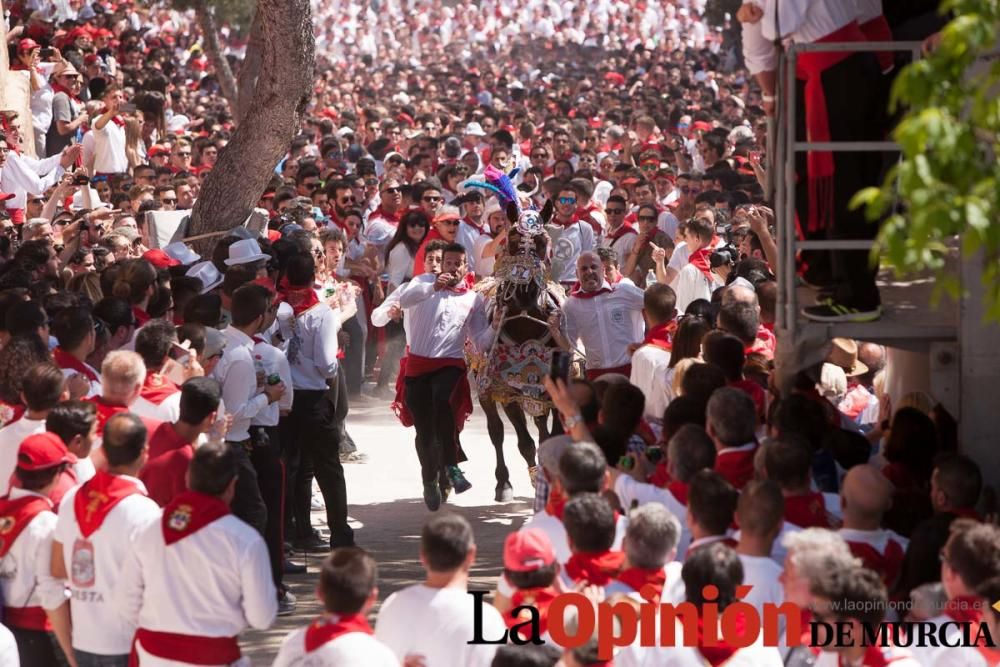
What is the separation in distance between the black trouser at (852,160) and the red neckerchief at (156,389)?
314 cm

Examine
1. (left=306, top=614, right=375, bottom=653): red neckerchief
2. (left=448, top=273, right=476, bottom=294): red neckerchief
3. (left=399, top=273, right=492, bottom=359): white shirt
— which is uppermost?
(left=448, top=273, right=476, bottom=294): red neckerchief

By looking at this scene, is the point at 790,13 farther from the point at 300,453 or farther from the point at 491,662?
the point at 300,453

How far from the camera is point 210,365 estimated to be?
8.61 meters

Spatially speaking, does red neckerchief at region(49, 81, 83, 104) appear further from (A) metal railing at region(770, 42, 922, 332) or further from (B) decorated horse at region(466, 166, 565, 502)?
(A) metal railing at region(770, 42, 922, 332)

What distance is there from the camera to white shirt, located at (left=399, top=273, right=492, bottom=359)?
11.1m

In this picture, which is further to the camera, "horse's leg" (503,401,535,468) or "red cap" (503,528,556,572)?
"horse's leg" (503,401,535,468)

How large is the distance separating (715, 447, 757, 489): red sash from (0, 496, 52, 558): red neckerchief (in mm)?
2792

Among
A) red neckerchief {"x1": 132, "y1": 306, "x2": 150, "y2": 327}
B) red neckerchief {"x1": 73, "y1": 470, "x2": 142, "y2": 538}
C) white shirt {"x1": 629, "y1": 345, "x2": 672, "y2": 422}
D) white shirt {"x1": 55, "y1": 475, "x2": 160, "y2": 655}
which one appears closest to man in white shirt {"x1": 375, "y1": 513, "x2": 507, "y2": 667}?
white shirt {"x1": 55, "y1": 475, "x2": 160, "y2": 655}

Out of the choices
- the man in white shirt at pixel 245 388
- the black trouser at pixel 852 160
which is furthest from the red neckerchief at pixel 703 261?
the black trouser at pixel 852 160

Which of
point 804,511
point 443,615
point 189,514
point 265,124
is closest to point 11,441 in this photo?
point 189,514

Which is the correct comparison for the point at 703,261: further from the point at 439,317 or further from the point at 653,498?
the point at 653,498

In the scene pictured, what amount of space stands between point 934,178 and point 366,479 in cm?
883

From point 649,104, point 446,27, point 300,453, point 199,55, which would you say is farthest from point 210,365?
point 446,27

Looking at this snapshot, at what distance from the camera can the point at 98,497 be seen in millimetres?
6297
